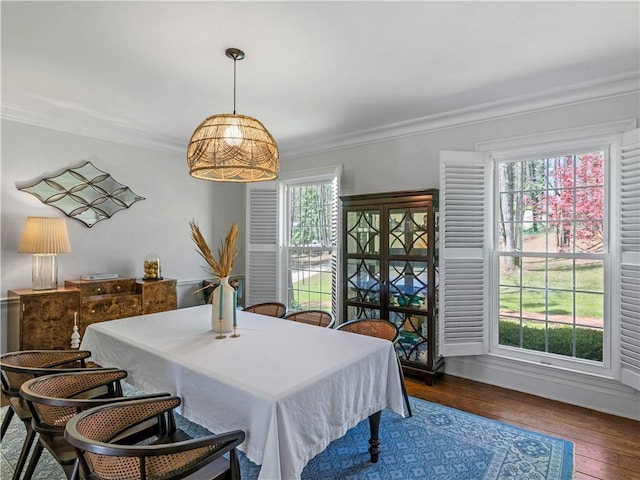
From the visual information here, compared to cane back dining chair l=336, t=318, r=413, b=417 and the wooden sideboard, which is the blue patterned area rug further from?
the wooden sideboard

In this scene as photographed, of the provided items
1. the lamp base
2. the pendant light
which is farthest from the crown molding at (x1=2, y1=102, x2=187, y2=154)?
the pendant light

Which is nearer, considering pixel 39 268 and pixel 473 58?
pixel 473 58

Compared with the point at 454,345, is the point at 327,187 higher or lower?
higher

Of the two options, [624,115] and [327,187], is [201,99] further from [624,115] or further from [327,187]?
[624,115]

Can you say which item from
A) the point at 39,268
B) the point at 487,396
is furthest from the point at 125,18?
the point at 487,396

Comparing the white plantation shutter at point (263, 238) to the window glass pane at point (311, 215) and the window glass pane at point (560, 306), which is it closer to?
the window glass pane at point (311, 215)

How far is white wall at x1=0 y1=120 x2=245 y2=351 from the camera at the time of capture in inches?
134

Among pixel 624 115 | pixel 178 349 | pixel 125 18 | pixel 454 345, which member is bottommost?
pixel 454 345

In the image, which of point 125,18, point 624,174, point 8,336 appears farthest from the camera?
point 8,336

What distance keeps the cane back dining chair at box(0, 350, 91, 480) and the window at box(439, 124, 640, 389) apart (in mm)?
3086

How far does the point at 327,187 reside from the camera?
15.6 feet

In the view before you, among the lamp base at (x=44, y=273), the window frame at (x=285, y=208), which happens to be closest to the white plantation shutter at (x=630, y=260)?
the window frame at (x=285, y=208)

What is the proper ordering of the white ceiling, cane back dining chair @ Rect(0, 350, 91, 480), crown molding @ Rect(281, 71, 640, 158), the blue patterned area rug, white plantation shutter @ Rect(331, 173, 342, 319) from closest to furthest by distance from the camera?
cane back dining chair @ Rect(0, 350, 91, 480) < the white ceiling < the blue patterned area rug < crown molding @ Rect(281, 71, 640, 158) < white plantation shutter @ Rect(331, 173, 342, 319)

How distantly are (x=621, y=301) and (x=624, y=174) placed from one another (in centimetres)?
100
